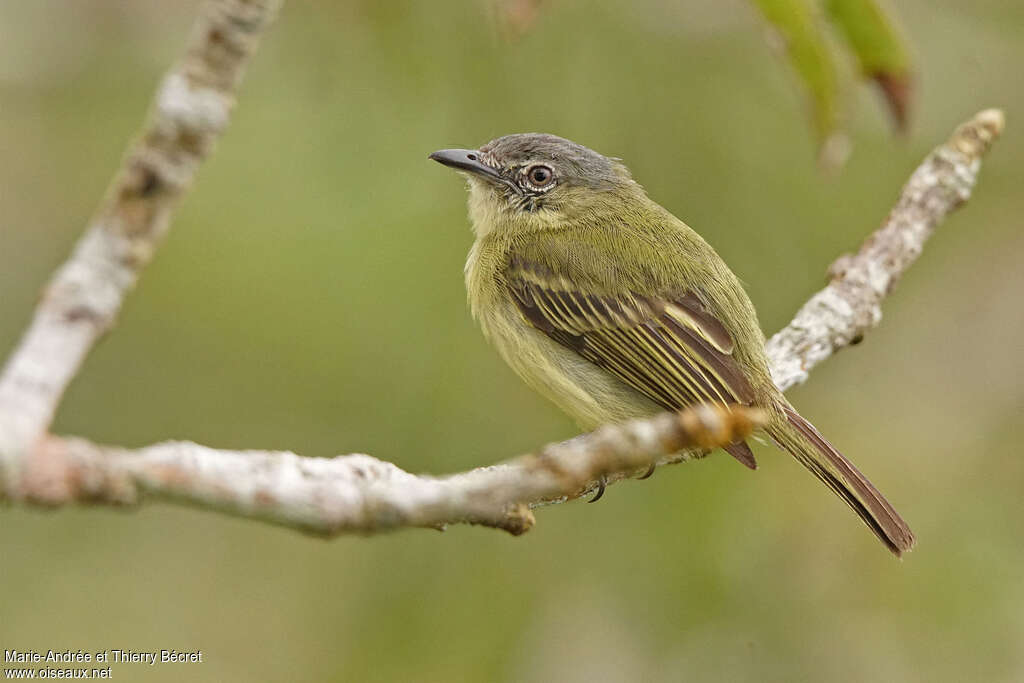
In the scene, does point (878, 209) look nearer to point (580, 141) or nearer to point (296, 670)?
point (580, 141)

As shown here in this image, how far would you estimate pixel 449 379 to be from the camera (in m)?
5.48

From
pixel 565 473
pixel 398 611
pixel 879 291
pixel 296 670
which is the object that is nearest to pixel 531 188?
pixel 879 291

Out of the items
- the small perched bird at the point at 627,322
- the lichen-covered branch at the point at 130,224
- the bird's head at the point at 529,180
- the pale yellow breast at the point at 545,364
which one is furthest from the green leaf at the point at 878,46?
the bird's head at the point at 529,180

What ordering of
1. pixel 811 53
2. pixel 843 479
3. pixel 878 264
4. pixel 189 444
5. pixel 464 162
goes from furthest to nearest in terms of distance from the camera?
1. pixel 464 162
2. pixel 878 264
3. pixel 843 479
4. pixel 811 53
5. pixel 189 444

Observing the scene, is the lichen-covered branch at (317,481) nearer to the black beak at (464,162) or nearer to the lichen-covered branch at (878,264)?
the lichen-covered branch at (878,264)

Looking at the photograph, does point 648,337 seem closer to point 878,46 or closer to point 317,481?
point 878,46

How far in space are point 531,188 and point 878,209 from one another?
217 centimetres

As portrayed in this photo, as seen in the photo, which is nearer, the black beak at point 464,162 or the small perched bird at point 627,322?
the small perched bird at point 627,322

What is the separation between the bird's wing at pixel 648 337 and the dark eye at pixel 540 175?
30.5 inches

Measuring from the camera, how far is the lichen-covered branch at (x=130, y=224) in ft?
5.36

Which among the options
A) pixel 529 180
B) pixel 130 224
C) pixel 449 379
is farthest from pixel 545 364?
pixel 130 224

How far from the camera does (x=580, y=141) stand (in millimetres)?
6117

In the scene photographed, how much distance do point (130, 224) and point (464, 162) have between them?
12.6 ft

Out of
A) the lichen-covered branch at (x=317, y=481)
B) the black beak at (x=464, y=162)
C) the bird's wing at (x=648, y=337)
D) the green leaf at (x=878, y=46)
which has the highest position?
the green leaf at (x=878, y=46)
